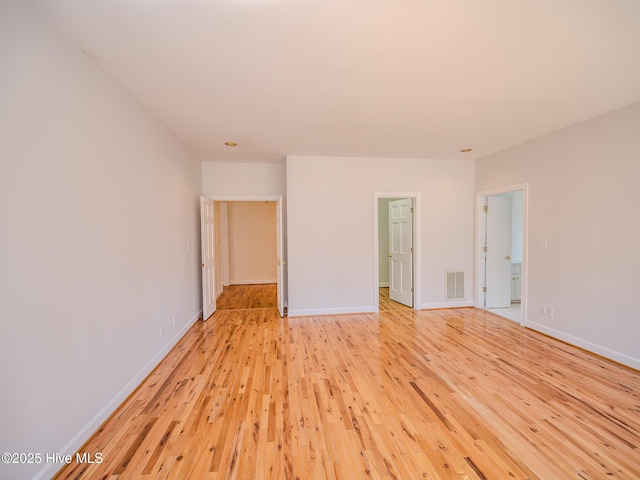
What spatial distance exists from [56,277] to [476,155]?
17.8 ft

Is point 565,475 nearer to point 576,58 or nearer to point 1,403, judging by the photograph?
point 576,58

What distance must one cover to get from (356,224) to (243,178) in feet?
7.26

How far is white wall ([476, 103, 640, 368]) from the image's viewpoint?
275cm

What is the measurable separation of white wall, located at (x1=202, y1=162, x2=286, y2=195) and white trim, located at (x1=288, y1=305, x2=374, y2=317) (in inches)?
85.0

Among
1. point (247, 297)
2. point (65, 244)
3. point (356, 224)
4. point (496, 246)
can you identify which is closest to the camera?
point (65, 244)

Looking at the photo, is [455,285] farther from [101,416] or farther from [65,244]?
[65,244]

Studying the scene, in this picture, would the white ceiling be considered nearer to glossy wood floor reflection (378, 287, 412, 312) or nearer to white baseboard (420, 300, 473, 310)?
white baseboard (420, 300, 473, 310)

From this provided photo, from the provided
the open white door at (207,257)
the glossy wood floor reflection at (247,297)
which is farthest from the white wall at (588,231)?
the open white door at (207,257)

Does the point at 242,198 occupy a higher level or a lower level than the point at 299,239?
higher

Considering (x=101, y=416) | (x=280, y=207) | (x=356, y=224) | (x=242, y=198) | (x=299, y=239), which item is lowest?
(x=101, y=416)

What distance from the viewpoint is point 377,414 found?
2068 millimetres

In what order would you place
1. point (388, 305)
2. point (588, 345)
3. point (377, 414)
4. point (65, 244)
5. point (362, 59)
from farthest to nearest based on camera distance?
point (388, 305) < point (588, 345) < point (377, 414) < point (362, 59) < point (65, 244)

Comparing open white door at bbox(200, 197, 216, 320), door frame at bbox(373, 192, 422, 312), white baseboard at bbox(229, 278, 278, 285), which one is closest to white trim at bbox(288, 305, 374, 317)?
door frame at bbox(373, 192, 422, 312)

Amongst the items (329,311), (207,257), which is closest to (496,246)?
(329,311)
